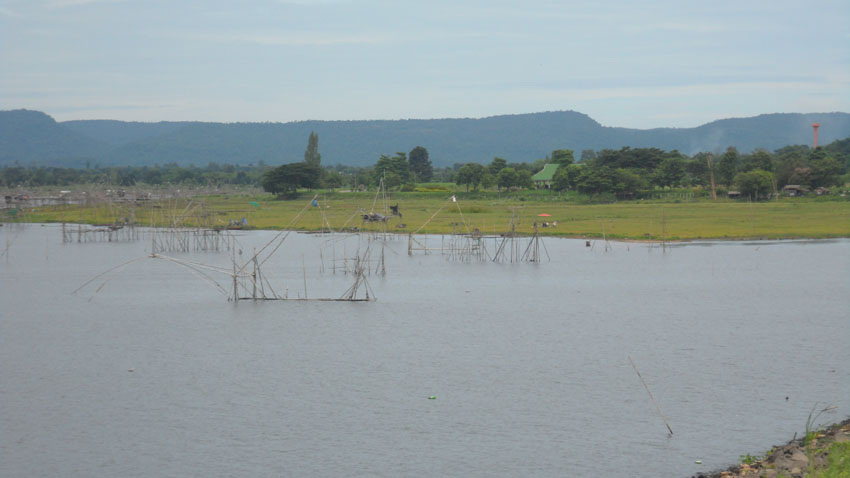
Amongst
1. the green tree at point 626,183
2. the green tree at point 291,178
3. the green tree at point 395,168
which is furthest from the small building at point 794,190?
the green tree at point 291,178

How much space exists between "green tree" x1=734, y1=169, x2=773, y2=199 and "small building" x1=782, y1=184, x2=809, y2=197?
1889 mm

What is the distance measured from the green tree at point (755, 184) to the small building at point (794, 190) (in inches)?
74.4

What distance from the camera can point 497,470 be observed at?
33.6ft

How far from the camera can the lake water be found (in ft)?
35.5

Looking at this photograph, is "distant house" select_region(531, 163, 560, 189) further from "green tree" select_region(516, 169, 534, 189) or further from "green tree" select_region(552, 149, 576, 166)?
"green tree" select_region(516, 169, 534, 189)

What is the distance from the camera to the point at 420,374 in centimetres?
1459

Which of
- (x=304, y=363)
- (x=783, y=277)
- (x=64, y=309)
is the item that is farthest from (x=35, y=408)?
(x=783, y=277)

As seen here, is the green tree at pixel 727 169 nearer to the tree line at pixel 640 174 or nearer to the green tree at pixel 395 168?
the tree line at pixel 640 174

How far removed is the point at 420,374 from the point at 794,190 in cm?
5344

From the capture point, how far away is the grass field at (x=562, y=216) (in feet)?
130

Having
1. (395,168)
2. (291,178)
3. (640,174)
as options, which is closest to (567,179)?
(640,174)

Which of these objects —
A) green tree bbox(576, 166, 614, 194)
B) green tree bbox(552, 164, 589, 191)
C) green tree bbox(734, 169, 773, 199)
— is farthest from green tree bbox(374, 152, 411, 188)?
green tree bbox(734, 169, 773, 199)

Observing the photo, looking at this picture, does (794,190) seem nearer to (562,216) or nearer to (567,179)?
(567,179)

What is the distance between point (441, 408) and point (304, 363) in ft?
12.5
